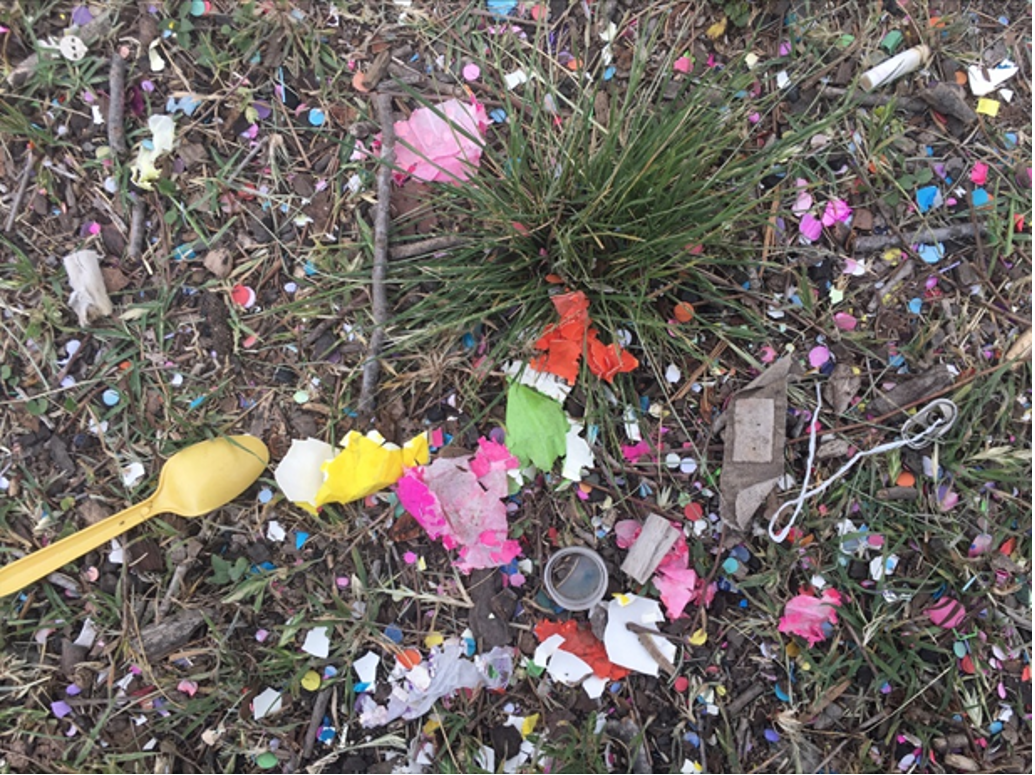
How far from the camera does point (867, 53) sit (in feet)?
5.71

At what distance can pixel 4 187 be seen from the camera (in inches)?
69.8

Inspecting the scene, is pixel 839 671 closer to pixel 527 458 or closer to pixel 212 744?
pixel 527 458

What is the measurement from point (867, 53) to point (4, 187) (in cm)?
225

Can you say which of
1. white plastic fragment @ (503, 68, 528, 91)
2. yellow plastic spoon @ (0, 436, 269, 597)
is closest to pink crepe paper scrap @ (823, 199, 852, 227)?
white plastic fragment @ (503, 68, 528, 91)

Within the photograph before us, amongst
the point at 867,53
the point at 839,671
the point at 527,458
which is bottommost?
the point at 839,671

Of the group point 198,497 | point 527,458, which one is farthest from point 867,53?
point 198,497

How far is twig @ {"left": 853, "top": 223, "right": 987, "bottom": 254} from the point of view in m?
1.71

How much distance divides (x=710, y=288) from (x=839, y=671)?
0.98m

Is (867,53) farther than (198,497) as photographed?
Yes

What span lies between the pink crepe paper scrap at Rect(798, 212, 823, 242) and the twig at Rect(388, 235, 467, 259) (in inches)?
33.3

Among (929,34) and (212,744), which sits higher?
(929,34)

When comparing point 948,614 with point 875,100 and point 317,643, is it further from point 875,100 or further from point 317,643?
point 317,643

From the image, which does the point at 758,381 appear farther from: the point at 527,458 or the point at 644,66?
the point at 644,66

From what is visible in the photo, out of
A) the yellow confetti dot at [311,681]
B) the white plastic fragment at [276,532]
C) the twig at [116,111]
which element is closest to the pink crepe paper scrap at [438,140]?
the twig at [116,111]
